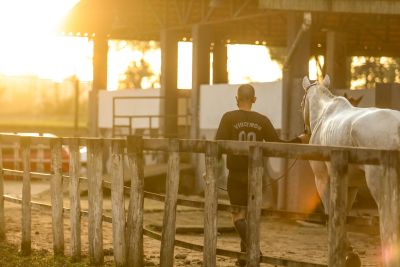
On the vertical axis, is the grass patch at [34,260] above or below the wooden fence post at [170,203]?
below

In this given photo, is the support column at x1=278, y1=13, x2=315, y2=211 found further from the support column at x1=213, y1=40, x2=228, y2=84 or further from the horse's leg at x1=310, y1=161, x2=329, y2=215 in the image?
the support column at x1=213, y1=40, x2=228, y2=84

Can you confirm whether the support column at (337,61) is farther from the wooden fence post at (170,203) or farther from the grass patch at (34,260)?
the wooden fence post at (170,203)

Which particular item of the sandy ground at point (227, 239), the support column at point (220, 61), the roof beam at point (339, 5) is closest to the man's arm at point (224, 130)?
the sandy ground at point (227, 239)

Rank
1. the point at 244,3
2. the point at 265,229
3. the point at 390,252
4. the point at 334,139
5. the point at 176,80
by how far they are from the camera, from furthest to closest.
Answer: the point at 176,80
the point at 244,3
the point at 265,229
the point at 334,139
the point at 390,252

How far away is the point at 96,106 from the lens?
29.1m

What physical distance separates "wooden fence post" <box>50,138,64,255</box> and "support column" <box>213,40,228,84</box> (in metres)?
17.8

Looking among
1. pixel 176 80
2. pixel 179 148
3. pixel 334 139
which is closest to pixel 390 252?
pixel 179 148

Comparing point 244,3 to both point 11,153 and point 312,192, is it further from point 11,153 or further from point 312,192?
point 11,153

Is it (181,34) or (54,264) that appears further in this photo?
(181,34)

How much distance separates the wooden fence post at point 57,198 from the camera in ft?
36.3

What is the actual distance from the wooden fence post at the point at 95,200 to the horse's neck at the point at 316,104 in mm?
2501

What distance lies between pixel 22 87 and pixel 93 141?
493 feet

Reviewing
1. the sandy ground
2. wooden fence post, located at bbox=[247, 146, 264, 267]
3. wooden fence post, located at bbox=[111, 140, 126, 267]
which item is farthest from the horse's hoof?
wooden fence post, located at bbox=[111, 140, 126, 267]

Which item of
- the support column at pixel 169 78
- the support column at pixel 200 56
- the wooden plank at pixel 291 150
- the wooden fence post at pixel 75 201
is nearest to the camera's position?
the wooden plank at pixel 291 150
